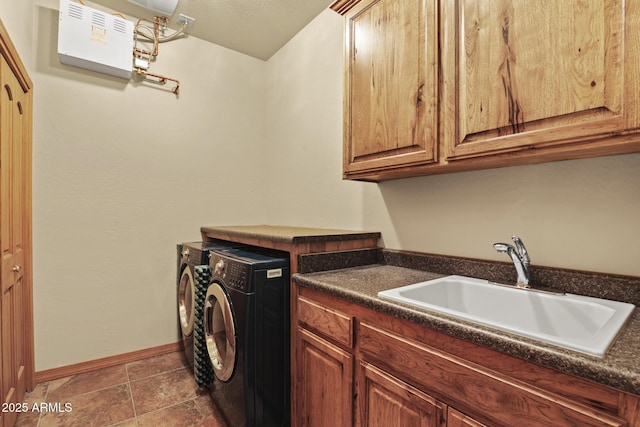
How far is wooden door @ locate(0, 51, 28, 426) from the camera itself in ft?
4.91

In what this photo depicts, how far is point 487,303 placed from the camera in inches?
51.0

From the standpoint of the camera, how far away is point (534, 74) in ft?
3.18

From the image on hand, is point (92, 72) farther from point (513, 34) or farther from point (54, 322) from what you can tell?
point (513, 34)

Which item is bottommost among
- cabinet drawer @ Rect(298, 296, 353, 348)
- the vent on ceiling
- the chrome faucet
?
cabinet drawer @ Rect(298, 296, 353, 348)

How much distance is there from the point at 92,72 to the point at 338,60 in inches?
73.7

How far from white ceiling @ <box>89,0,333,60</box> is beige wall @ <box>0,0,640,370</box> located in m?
0.11

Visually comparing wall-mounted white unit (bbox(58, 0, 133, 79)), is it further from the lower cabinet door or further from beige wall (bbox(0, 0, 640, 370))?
the lower cabinet door

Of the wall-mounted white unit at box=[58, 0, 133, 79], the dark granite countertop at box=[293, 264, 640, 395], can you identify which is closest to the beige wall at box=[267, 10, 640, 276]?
the dark granite countertop at box=[293, 264, 640, 395]

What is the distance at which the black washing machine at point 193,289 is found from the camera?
1995 millimetres

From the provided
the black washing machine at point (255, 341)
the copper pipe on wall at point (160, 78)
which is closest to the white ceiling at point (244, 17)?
the copper pipe on wall at point (160, 78)

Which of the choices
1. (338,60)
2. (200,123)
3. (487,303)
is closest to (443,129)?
(487,303)

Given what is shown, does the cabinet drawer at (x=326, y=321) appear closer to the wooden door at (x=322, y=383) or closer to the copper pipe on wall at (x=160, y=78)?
the wooden door at (x=322, y=383)

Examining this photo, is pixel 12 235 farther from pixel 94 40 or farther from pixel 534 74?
pixel 534 74

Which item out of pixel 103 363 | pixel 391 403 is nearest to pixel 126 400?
pixel 103 363
